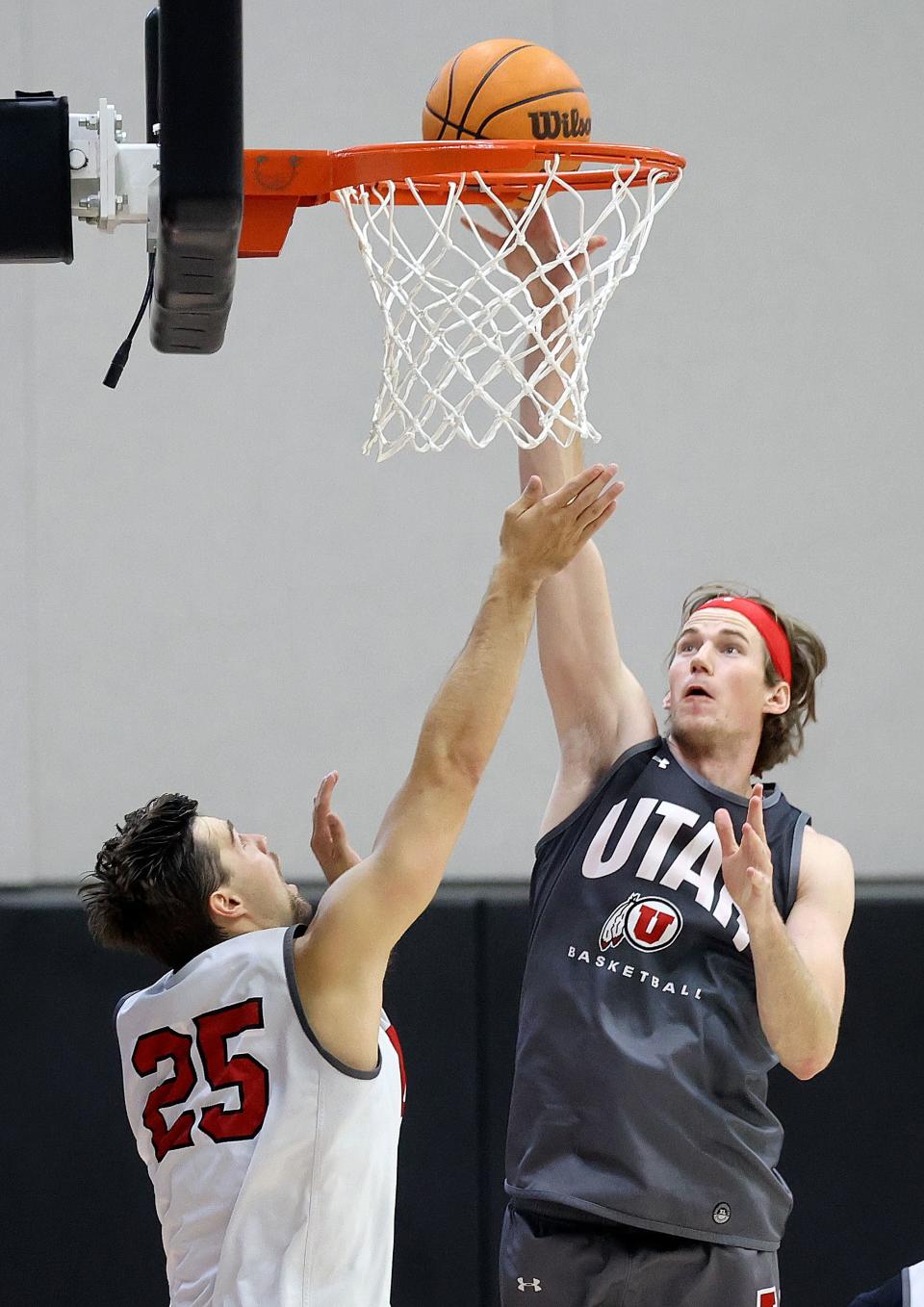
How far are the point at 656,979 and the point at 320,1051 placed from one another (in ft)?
2.36

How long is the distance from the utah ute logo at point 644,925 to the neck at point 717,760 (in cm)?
33

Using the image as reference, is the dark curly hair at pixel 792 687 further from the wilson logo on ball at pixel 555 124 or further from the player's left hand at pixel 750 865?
the wilson logo on ball at pixel 555 124

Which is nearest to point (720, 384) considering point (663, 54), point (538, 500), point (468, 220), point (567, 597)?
point (663, 54)

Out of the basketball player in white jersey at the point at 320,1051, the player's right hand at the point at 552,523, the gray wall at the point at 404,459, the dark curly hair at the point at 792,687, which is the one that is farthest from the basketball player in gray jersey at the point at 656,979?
the gray wall at the point at 404,459

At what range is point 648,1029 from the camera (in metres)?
2.77

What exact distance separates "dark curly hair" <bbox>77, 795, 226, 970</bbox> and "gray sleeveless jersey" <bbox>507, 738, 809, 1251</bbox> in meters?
0.68

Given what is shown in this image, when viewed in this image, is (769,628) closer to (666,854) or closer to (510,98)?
(666,854)

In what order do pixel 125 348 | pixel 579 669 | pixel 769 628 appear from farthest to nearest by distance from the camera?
pixel 769 628, pixel 579 669, pixel 125 348

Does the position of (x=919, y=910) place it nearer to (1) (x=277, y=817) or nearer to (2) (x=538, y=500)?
(1) (x=277, y=817)

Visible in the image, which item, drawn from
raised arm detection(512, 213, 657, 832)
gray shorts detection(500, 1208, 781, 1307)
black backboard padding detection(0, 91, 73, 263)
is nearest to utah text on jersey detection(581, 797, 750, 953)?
raised arm detection(512, 213, 657, 832)

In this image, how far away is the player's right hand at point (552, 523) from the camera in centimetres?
229

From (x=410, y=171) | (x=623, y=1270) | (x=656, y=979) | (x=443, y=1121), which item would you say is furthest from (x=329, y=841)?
(x=443, y=1121)

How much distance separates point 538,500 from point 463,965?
2.30 meters

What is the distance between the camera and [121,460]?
4750 millimetres
